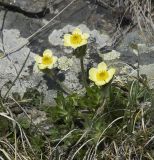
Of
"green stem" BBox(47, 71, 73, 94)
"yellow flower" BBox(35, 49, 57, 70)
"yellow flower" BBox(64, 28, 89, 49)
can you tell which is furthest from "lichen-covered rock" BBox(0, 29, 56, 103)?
"yellow flower" BBox(64, 28, 89, 49)

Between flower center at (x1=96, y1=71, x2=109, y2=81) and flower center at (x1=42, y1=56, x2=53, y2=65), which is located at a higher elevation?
flower center at (x1=42, y1=56, x2=53, y2=65)

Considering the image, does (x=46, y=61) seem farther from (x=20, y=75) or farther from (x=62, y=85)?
(x=20, y=75)

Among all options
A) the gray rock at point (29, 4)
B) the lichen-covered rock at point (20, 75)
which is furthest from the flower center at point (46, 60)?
the gray rock at point (29, 4)

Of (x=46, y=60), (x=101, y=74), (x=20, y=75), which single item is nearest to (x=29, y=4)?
(x=20, y=75)

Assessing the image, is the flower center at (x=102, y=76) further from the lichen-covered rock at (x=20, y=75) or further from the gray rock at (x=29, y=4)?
the gray rock at (x=29, y=4)

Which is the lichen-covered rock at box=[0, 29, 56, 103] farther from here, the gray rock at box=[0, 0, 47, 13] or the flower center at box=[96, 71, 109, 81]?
the flower center at box=[96, 71, 109, 81]

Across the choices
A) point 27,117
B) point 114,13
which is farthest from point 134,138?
point 114,13
